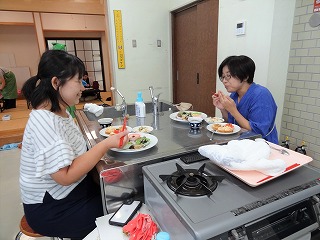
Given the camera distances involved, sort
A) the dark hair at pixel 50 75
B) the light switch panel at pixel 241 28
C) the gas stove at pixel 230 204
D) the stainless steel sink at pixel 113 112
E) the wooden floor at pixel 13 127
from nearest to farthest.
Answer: the gas stove at pixel 230 204 < the dark hair at pixel 50 75 < the stainless steel sink at pixel 113 112 < the light switch panel at pixel 241 28 < the wooden floor at pixel 13 127

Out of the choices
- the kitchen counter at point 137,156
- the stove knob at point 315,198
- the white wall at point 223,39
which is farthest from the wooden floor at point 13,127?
the stove knob at point 315,198

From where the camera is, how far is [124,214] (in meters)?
0.83

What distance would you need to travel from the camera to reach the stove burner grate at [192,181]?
0.67m

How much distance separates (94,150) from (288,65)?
200 cm

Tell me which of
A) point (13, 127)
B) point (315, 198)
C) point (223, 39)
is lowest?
point (13, 127)

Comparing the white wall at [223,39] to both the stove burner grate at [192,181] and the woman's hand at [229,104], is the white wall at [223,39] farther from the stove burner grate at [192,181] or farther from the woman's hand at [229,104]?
the stove burner grate at [192,181]

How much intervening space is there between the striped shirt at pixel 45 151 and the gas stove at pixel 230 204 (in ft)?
1.13

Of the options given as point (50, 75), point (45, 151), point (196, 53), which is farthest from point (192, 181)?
point (196, 53)

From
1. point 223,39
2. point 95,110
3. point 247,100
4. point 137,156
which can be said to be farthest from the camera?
point 223,39

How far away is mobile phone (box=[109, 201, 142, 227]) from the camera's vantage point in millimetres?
788

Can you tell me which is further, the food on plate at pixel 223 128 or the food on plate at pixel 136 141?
the food on plate at pixel 223 128

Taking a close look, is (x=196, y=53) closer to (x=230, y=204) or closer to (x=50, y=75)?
(x=50, y=75)

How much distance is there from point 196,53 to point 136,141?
89.2 inches

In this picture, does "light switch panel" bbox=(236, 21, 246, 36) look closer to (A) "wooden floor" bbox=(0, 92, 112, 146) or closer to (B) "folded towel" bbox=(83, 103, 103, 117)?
(B) "folded towel" bbox=(83, 103, 103, 117)
